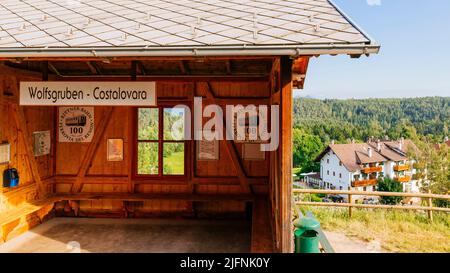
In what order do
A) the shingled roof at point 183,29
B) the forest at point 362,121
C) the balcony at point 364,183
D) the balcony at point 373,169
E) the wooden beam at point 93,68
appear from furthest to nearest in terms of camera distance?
the forest at point 362,121 < the balcony at point 373,169 < the balcony at point 364,183 < the wooden beam at point 93,68 < the shingled roof at point 183,29

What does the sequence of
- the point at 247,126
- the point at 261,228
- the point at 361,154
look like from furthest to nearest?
the point at 361,154
the point at 247,126
the point at 261,228

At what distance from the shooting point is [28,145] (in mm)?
7809

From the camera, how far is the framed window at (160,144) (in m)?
8.58

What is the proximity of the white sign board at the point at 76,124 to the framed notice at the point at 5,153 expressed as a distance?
1.58m

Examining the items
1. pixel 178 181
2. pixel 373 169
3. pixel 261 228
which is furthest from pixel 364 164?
pixel 261 228

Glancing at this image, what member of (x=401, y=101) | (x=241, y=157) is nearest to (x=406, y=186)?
(x=401, y=101)

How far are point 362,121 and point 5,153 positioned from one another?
121 metres

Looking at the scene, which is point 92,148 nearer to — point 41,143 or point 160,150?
point 41,143

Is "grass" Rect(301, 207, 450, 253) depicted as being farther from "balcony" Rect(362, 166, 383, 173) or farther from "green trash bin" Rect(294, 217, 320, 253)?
"balcony" Rect(362, 166, 383, 173)

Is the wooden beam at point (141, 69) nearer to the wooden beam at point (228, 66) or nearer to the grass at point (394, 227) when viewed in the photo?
the wooden beam at point (228, 66)

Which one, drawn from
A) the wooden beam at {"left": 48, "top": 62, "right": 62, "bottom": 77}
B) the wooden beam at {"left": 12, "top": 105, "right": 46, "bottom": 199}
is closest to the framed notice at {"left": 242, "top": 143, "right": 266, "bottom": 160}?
the wooden beam at {"left": 48, "top": 62, "right": 62, "bottom": 77}

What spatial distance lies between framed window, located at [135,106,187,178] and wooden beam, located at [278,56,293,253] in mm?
4224

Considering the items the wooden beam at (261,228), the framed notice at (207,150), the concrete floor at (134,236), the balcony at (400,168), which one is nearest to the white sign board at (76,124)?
the concrete floor at (134,236)

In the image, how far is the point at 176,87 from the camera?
8.47 metres
